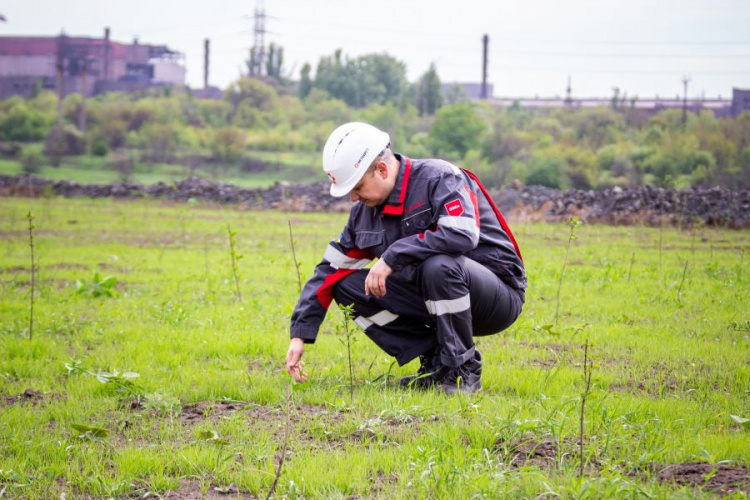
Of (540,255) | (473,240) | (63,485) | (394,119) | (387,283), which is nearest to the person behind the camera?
(63,485)

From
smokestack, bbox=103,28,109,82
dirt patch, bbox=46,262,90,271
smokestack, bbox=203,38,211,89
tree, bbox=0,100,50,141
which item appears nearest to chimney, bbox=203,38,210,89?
smokestack, bbox=203,38,211,89

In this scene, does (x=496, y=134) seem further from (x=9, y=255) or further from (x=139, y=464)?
(x=139, y=464)

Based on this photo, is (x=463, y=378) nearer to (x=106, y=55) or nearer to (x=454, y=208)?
(x=454, y=208)

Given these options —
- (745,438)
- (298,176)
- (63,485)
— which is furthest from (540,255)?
(298,176)

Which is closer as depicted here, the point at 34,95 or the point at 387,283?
the point at 387,283

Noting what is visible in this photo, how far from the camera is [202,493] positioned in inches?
127

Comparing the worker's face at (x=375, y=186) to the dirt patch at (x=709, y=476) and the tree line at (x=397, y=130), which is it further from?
the tree line at (x=397, y=130)

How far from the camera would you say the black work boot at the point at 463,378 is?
4533 millimetres

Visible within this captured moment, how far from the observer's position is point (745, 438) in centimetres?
351

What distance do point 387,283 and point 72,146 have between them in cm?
4842

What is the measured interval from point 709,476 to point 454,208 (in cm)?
193

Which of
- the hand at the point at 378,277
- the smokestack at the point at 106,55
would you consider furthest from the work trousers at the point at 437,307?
the smokestack at the point at 106,55

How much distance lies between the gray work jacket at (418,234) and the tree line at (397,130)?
27.8 meters

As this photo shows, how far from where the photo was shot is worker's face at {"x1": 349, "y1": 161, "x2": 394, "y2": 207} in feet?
14.4
